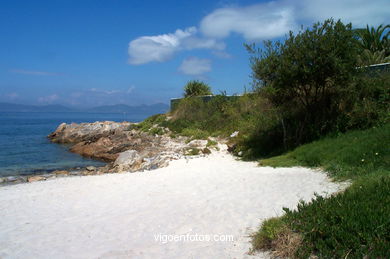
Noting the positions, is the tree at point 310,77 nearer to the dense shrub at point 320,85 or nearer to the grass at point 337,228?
the dense shrub at point 320,85

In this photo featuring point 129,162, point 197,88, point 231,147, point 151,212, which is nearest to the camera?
point 151,212

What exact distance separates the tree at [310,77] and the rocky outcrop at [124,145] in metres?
5.29

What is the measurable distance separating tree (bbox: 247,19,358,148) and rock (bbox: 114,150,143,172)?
7.36 metres

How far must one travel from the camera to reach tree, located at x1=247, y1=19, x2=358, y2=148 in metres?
11.3

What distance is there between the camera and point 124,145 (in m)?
23.1

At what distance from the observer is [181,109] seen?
2933 centimetres

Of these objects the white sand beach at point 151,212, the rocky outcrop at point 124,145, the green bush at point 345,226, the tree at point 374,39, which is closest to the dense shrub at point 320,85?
the white sand beach at point 151,212

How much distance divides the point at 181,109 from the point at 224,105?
5.57m

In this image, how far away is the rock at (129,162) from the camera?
1559 cm

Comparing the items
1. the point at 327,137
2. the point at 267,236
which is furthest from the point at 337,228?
the point at 327,137

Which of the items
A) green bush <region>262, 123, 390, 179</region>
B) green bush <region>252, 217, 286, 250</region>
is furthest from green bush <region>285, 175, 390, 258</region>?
green bush <region>262, 123, 390, 179</region>

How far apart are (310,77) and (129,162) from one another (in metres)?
10.2

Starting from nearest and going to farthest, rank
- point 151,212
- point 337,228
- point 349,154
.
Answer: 1. point 337,228
2. point 151,212
3. point 349,154

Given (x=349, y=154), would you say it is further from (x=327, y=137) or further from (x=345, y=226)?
(x=345, y=226)
